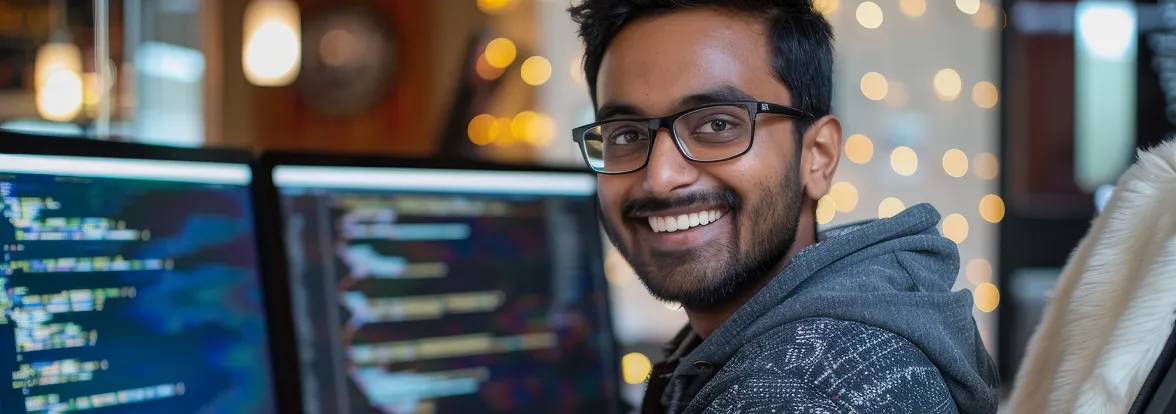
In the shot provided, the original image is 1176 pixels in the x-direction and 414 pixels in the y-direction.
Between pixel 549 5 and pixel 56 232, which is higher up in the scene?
pixel 549 5

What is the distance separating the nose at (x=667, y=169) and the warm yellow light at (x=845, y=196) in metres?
2.60

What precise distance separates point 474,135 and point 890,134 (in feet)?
4.82

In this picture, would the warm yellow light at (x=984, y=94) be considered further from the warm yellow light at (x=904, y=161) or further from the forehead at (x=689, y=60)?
the forehead at (x=689, y=60)

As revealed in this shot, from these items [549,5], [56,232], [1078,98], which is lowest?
[56,232]

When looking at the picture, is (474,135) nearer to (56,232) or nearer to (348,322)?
(348,322)

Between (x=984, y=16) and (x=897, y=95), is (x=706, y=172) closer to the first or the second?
(x=897, y=95)

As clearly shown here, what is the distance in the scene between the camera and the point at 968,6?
11.3 ft

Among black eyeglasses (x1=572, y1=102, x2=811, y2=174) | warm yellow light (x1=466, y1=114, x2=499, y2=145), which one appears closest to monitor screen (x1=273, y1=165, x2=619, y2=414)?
black eyeglasses (x1=572, y1=102, x2=811, y2=174)

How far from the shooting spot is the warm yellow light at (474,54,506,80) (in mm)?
3113

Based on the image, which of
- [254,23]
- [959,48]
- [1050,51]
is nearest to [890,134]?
[959,48]

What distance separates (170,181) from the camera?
37.9 inches

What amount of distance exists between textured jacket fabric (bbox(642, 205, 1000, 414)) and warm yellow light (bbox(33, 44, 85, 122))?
Result: 2.98 meters

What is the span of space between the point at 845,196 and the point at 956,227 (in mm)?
405

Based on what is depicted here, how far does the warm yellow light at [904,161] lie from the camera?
3.44 m
